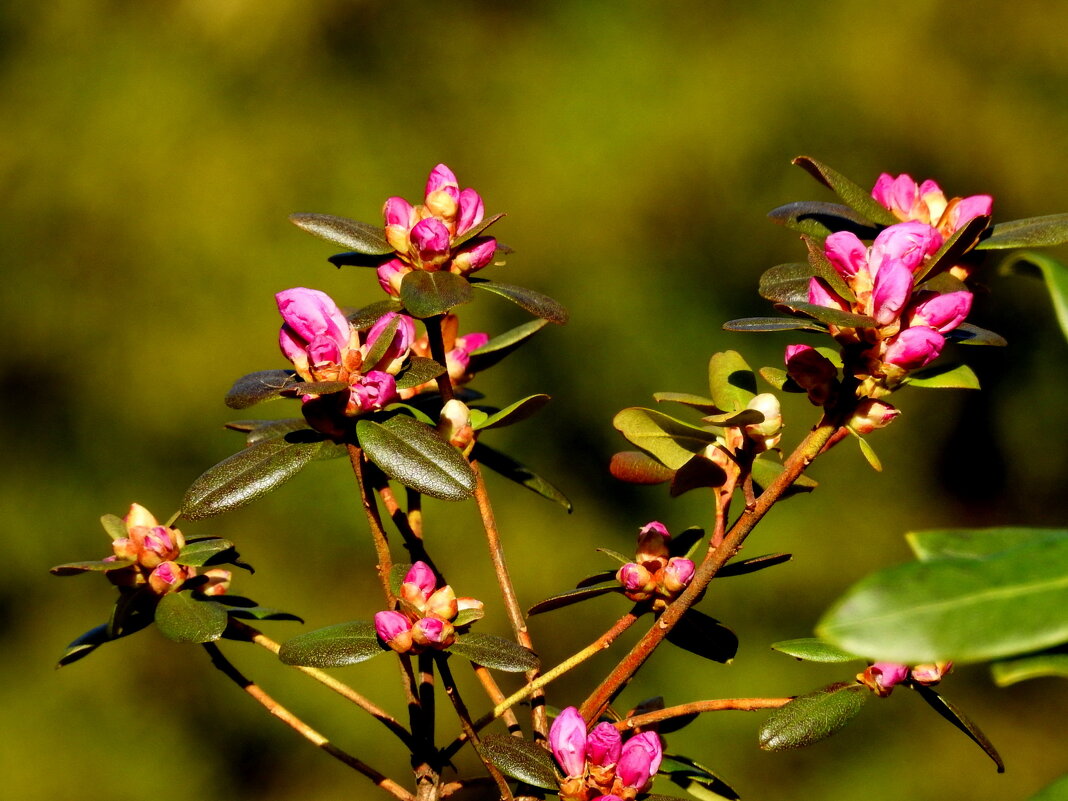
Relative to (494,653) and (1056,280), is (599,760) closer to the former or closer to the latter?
(494,653)

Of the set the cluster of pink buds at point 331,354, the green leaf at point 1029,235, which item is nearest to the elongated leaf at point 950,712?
the green leaf at point 1029,235

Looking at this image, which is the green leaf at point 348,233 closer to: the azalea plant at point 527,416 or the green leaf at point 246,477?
the azalea plant at point 527,416

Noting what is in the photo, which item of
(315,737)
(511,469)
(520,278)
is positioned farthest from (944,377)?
(520,278)

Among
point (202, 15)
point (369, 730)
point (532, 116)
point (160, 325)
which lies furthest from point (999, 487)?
point (202, 15)

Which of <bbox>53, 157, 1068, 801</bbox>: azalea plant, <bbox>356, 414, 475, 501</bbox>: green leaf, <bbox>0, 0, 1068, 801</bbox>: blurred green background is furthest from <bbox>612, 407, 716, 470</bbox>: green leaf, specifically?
<bbox>0, 0, 1068, 801</bbox>: blurred green background

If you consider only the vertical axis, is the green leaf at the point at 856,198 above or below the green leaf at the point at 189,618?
above

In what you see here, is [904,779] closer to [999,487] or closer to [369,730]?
[999,487]
